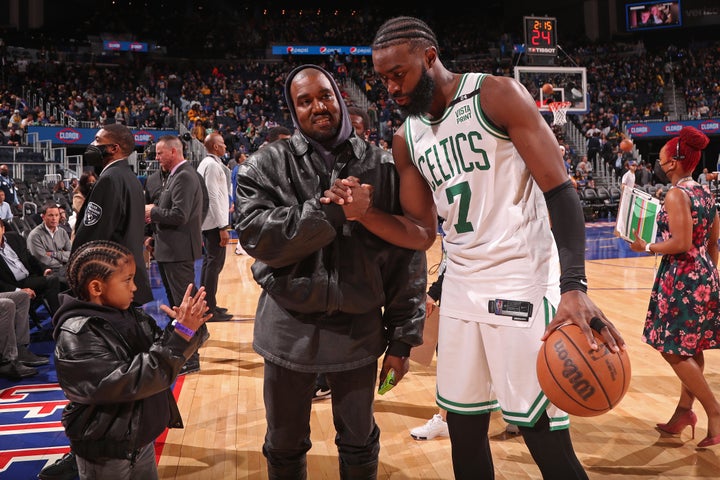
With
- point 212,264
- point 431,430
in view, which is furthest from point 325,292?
point 212,264

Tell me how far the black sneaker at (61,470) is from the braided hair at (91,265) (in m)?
1.08

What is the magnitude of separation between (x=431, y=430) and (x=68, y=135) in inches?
741

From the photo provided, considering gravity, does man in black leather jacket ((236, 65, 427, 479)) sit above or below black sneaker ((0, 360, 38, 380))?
above

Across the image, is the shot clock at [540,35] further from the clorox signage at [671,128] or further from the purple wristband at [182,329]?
the purple wristband at [182,329]

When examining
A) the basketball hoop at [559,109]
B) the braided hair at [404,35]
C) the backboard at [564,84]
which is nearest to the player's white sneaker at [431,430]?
the braided hair at [404,35]

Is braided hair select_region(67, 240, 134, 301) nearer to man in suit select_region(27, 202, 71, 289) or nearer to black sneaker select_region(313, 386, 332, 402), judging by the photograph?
black sneaker select_region(313, 386, 332, 402)

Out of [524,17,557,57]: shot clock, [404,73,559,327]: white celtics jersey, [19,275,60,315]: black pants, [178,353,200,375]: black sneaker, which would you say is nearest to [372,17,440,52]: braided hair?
[404,73,559,327]: white celtics jersey

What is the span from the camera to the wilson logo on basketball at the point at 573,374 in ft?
5.95

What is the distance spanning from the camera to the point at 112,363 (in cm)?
230

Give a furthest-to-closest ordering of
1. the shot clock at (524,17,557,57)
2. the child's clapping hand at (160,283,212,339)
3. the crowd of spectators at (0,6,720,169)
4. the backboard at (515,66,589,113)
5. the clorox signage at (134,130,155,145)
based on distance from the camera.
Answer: the crowd of spectators at (0,6,720,169), the clorox signage at (134,130,155,145), the shot clock at (524,17,557,57), the backboard at (515,66,589,113), the child's clapping hand at (160,283,212,339)

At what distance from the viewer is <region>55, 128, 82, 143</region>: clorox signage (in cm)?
1942

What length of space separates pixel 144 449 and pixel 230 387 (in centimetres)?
216

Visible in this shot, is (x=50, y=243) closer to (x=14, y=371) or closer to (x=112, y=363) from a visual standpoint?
(x=14, y=371)

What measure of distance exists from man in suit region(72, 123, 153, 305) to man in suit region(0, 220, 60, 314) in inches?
106
